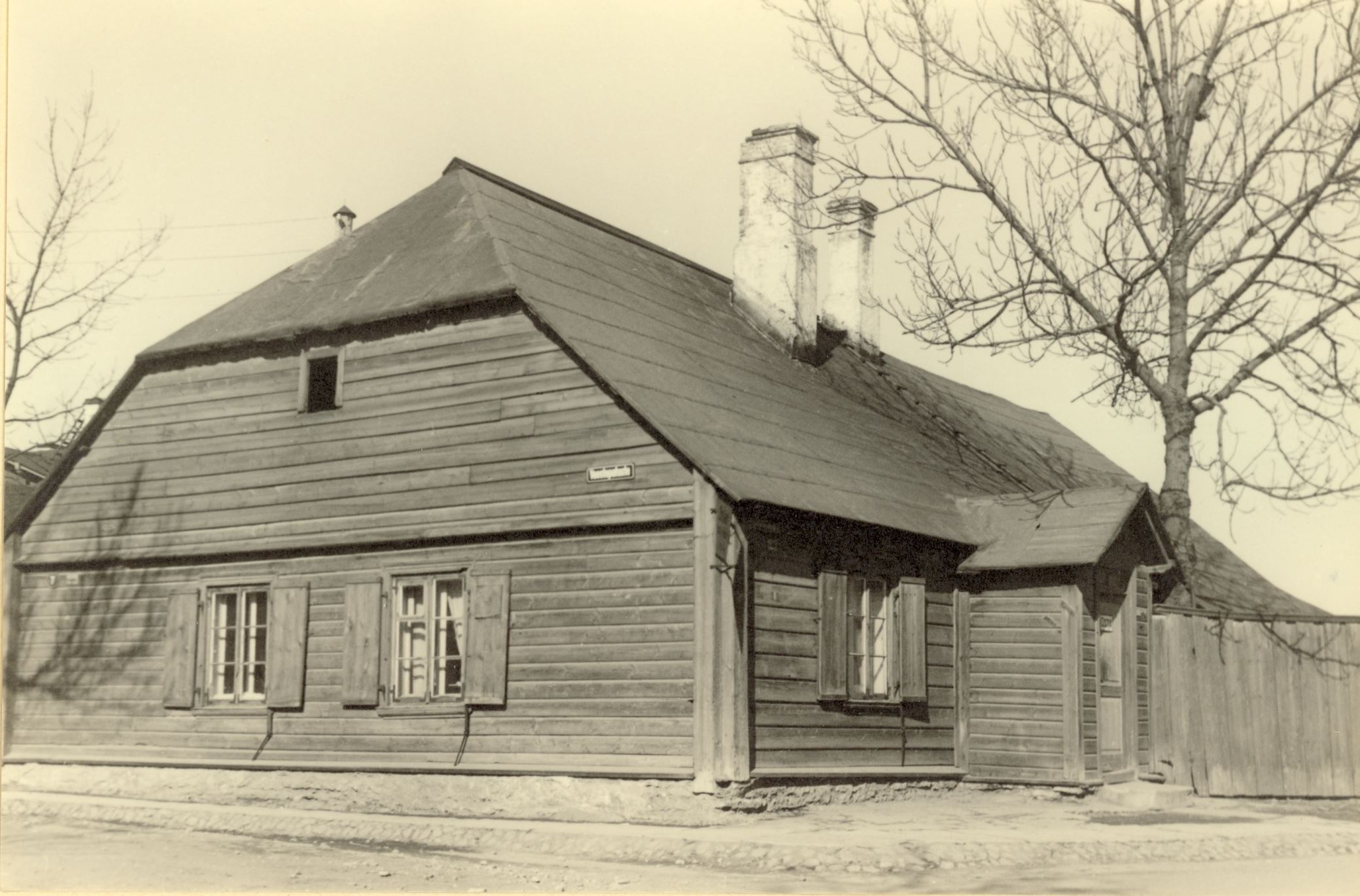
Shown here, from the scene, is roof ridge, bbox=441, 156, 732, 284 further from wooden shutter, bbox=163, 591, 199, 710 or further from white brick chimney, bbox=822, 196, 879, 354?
wooden shutter, bbox=163, 591, 199, 710

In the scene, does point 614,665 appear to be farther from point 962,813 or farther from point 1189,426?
point 1189,426

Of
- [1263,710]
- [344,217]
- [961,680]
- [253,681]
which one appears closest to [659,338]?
[961,680]

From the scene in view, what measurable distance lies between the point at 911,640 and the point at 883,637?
32 centimetres

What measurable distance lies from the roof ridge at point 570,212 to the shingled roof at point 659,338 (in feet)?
0.08

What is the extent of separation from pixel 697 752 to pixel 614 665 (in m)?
1.28

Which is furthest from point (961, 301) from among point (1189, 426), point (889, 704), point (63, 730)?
point (63, 730)

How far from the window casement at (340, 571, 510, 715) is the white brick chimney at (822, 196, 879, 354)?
35.2ft

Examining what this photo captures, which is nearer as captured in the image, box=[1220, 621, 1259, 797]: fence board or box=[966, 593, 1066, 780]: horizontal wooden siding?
box=[966, 593, 1066, 780]: horizontal wooden siding

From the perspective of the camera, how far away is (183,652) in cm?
1819

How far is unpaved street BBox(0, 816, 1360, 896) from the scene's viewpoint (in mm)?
11906

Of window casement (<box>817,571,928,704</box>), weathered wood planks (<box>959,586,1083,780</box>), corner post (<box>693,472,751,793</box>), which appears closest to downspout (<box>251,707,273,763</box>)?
corner post (<box>693,472,751,793</box>)

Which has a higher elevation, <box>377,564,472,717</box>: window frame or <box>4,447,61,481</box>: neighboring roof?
<box>4,447,61,481</box>: neighboring roof

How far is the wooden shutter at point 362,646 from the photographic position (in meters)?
17.0

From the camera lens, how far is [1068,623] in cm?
1828
